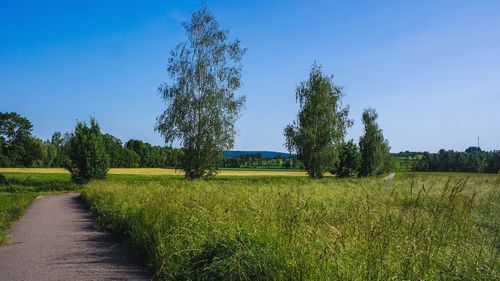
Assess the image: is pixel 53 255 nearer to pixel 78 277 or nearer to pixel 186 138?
pixel 78 277

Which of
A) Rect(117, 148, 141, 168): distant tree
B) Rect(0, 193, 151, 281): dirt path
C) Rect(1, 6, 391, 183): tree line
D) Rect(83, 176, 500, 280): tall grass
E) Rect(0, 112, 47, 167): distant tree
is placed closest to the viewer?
Rect(83, 176, 500, 280): tall grass

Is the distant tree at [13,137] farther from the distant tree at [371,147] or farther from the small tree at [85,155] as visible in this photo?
the distant tree at [371,147]

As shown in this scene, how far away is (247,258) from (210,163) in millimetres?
30486

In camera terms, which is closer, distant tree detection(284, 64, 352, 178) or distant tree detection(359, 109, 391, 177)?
distant tree detection(284, 64, 352, 178)

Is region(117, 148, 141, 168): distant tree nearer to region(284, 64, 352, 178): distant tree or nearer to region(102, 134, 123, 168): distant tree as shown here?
region(102, 134, 123, 168): distant tree

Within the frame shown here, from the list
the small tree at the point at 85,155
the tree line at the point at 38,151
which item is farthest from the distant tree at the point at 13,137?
the small tree at the point at 85,155

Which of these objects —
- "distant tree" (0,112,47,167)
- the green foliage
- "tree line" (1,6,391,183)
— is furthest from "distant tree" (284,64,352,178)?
"distant tree" (0,112,47,167)

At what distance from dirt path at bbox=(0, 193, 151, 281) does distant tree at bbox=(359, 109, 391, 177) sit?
5512cm

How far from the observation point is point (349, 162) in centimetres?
6481

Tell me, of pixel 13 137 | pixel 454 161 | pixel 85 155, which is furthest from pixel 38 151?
pixel 454 161

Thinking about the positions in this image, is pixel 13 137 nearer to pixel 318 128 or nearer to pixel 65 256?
pixel 318 128

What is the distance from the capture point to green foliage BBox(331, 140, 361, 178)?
211 ft

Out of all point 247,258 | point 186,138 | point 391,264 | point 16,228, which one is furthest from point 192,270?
point 186,138

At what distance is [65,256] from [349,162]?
59.2 meters
